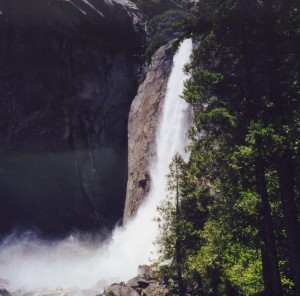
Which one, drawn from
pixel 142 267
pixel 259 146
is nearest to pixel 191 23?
pixel 259 146

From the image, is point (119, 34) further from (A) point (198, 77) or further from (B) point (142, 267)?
(A) point (198, 77)

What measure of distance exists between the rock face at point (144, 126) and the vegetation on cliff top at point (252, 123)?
2434 cm

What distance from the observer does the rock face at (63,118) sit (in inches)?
1722

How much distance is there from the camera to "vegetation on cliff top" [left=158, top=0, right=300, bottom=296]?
11680 mm

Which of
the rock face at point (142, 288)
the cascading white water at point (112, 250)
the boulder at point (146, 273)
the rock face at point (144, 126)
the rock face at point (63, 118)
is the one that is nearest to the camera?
the rock face at point (142, 288)

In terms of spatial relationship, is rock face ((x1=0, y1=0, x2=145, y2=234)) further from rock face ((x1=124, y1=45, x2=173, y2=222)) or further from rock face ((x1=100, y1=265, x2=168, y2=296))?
rock face ((x1=100, y1=265, x2=168, y2=296))

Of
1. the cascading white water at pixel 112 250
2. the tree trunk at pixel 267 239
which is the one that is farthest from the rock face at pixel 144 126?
the tree trunk at pixel 267 239

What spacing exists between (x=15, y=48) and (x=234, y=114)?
3670 cm

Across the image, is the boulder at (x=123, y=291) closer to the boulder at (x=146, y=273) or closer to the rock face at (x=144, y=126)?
the boulder at (x=146, y=273)

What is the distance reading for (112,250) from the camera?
135 feet

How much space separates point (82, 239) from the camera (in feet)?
Answer: 145

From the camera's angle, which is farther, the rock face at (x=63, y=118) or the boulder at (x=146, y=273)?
the rock face at (x=63, y=118)

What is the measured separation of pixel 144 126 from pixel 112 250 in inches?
546

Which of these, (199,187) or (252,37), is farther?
(199,187)
